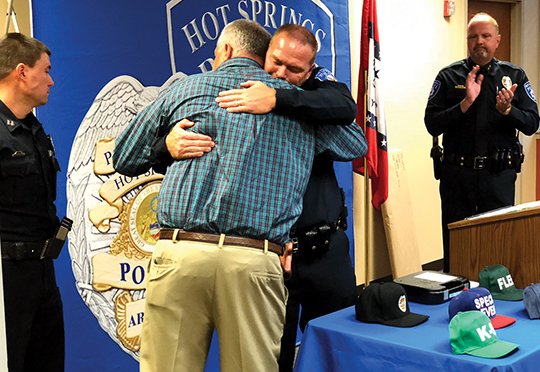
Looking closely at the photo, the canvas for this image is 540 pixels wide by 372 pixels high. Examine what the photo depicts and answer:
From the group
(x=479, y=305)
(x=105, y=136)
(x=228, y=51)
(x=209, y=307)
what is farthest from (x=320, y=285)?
(x=105, y=136)

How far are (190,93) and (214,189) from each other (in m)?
0.31

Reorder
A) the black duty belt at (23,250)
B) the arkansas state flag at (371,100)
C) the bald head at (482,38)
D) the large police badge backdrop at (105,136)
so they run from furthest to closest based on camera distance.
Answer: the arkansas state flag at (371,100) → the bald head at (482,38) → the large police badge backdrop at (105,136) → the black duty belt at (23,250)

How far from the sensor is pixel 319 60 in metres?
3.95

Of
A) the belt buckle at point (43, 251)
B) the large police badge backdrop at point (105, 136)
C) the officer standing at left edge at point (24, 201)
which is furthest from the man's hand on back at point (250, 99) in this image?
the large police badge backdrop at point (105, 136)

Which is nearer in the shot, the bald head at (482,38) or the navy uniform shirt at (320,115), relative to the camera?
the navy uniform shirt at (320,115)

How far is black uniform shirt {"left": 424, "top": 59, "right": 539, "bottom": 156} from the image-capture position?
3.56m

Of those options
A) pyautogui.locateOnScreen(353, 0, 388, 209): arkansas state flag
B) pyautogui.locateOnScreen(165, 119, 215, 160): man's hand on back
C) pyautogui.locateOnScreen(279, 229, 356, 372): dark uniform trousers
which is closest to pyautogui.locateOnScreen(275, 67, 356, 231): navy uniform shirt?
pyautogui.locateOnScreen(279, 229, 356, 372): dark uniform trousers

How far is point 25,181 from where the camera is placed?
2.30 m

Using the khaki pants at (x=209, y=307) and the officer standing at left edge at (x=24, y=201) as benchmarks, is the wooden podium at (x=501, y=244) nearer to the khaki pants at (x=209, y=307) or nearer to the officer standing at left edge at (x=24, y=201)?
the khaki pants at (x=209, y=307)

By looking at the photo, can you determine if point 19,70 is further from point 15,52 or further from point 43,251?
point 43,251

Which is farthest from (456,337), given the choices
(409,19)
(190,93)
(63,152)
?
(409,19)

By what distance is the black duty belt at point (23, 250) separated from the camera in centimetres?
229

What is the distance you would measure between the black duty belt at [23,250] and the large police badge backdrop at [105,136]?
404mm

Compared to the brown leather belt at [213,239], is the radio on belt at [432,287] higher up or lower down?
lower down
